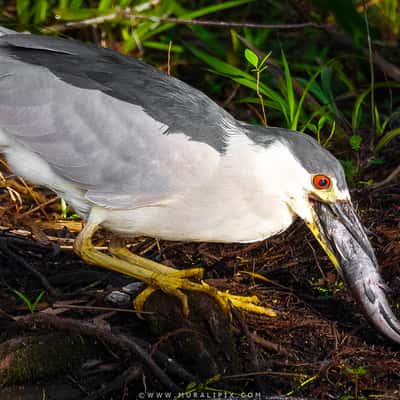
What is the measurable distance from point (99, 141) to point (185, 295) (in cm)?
84

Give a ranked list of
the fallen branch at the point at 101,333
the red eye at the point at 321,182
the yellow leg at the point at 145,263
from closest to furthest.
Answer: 1. the fallen branch at the point at 101,333
2. the red eye at the point at 321,182
3. the yellow leg at the point at 145,263

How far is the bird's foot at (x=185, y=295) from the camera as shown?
418 cm

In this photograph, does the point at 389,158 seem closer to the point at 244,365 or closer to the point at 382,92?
the point at 382,92

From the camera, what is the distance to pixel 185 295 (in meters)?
4.20

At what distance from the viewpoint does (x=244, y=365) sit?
3979 mm

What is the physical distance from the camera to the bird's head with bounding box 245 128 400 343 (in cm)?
407

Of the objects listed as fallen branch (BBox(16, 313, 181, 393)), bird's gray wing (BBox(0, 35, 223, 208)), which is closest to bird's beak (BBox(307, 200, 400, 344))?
bird's gray wing (BBox(0, 35, 223, 208))

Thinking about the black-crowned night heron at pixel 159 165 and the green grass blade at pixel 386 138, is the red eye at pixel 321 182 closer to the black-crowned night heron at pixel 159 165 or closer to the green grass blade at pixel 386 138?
the black-crowned night heron at pixel 159 165

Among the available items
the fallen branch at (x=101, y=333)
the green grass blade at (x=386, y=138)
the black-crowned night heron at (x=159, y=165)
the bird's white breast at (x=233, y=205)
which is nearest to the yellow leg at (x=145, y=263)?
the black-crowned night heron at (x=159, y=165)

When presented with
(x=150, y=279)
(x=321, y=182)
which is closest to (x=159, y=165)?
(x=150, y=279)

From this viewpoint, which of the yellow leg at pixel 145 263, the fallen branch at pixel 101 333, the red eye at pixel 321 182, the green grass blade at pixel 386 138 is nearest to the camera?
the fallen branch at pixel 101 333

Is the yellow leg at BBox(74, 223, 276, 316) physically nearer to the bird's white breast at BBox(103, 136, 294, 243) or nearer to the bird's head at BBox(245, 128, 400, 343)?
the bird's white breast at BBox(103, 136, 294, 243)

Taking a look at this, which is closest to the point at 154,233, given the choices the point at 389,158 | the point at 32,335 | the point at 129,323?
the point at 129,323

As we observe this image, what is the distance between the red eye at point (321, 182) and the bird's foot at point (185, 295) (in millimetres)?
673
